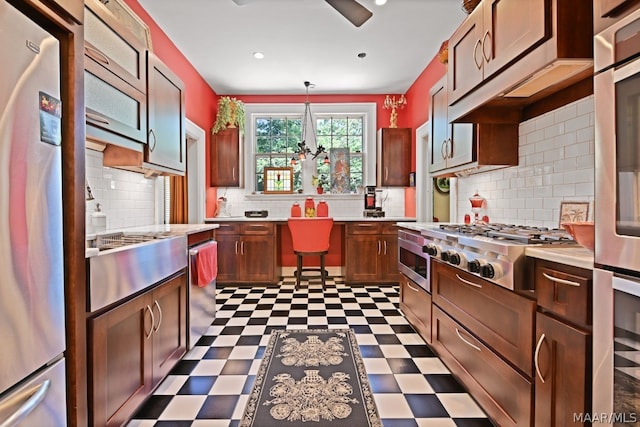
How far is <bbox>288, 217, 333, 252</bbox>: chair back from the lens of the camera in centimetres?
399

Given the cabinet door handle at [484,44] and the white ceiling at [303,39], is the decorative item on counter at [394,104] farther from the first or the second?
the cabinet door handle at [484,44]

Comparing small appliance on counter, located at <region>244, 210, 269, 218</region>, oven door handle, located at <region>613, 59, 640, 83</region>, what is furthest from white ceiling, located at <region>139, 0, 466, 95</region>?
oven door handle, located at <region>613, 59, 640, 83</region>

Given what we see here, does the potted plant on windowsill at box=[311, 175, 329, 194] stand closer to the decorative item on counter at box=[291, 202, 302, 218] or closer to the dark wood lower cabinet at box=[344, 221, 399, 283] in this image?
the decorative item on counter at box=[291, 202, 302, 218]

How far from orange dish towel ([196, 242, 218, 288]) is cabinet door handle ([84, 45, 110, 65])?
1352 millimetres

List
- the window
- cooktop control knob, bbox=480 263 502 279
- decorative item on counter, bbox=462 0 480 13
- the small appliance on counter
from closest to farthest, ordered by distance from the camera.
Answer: cooktop control knob, bbox=480 263 502 279 → decorative item on counter, bbox=462 0 480 13 → the small appliance on counter → the window

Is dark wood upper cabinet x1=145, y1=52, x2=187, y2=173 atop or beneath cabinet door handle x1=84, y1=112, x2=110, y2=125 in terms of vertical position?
atop

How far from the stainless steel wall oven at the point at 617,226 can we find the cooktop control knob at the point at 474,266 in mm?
591

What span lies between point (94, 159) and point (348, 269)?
3.10 metres

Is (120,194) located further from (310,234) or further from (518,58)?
(518,58)

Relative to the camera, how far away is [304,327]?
9.32ft

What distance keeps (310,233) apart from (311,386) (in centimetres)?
229

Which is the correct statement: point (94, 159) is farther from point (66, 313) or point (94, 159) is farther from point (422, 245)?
point (422, 245)

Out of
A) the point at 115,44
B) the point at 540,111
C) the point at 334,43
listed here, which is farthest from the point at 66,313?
the point at 334,43

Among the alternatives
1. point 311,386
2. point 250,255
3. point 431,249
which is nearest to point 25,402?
point 311,386
